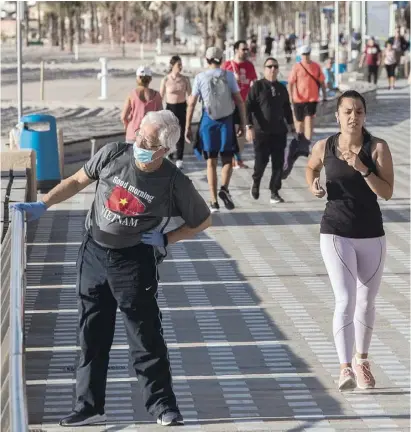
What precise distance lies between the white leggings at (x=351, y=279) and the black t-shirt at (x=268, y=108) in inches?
278

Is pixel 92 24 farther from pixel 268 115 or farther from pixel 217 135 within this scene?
pixel 217 135

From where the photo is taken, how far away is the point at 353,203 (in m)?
7.48

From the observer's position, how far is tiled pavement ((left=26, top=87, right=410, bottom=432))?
7160mm

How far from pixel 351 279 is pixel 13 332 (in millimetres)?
3205

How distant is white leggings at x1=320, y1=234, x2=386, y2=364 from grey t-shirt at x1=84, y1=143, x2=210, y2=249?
1.16 m

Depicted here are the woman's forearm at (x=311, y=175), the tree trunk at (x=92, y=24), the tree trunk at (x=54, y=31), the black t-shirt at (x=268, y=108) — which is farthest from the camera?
the tree trunk at (x=92, y=24)

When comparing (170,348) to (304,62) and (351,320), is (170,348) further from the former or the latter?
(304,62)

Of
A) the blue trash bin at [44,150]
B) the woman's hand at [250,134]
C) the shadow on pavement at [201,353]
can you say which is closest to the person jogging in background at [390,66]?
the blue trash bin at [44,150]

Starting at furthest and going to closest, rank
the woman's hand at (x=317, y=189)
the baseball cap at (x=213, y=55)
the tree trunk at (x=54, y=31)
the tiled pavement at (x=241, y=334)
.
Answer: the tree trunk at (x=54, y=31)
the baseball cap at (x=213, y=55)
the woman's hand at (x=317, y=189)
the tiled pavement at (x=241, y=334)

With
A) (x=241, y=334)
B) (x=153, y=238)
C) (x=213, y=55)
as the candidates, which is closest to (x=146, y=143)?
(x=153, y=238)

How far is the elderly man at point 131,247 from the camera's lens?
651 cm

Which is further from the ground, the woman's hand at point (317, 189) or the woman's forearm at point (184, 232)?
the woman's hand at point (317, 189)

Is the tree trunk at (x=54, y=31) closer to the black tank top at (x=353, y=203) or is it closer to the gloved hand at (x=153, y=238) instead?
the black tank top at (x=353, y=203)

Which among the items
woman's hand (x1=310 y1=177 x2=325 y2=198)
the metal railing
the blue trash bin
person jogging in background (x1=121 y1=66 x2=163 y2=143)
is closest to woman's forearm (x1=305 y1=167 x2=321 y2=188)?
woman's hand (x1=310 y1=177 x2=325 y2=198)
